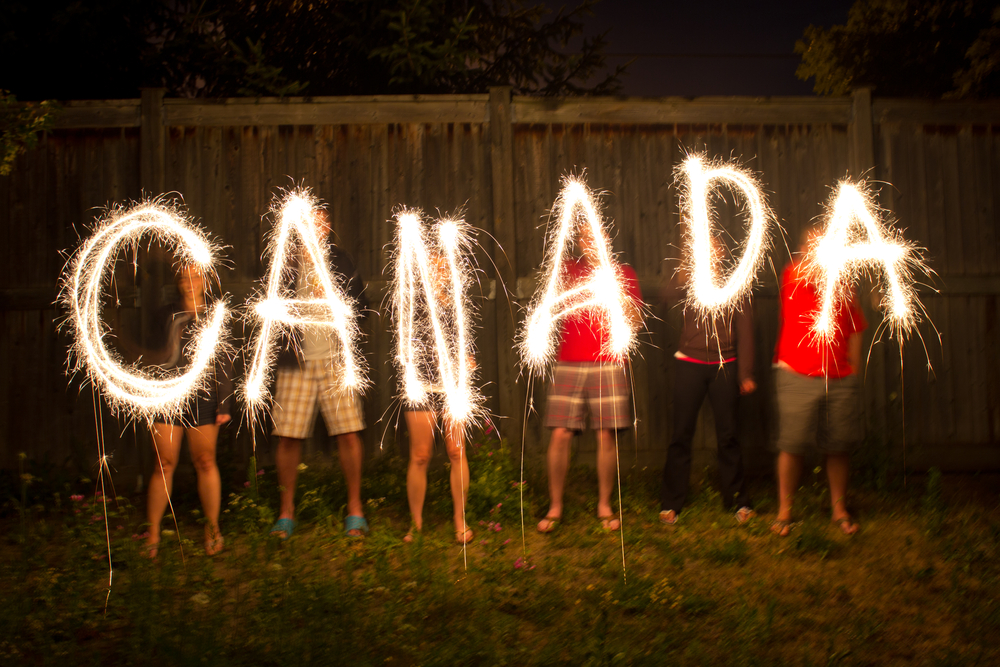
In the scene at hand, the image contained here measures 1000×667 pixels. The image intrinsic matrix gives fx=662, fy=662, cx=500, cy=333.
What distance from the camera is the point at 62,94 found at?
22.3 ft

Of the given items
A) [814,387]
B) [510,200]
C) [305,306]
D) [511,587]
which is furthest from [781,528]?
[305,306]

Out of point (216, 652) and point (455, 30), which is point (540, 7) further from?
point (216, 652)

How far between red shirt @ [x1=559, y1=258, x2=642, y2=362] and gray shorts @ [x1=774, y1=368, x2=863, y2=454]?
1.16 meters

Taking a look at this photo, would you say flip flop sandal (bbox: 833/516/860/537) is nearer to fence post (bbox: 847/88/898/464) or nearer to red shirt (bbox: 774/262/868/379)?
red shirt (bbox: 774/262/868/379)

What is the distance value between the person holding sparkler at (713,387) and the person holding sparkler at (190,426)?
2.92 meters

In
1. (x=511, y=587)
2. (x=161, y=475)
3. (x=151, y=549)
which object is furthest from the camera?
(x=161, y=475)

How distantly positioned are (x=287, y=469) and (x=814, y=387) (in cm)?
339

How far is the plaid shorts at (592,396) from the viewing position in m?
4.34

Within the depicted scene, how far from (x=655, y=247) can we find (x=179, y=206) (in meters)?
3.81

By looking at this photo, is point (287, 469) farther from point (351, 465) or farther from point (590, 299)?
point (590, 299)

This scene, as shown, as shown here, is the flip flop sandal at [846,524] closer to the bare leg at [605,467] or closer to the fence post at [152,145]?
the bare leg at [605,467]

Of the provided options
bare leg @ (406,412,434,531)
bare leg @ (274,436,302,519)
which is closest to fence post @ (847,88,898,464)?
bare leg @ (406,412,434,531)

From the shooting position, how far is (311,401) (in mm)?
4254

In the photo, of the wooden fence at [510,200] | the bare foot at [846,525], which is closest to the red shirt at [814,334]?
the bare foot at [846,525]
